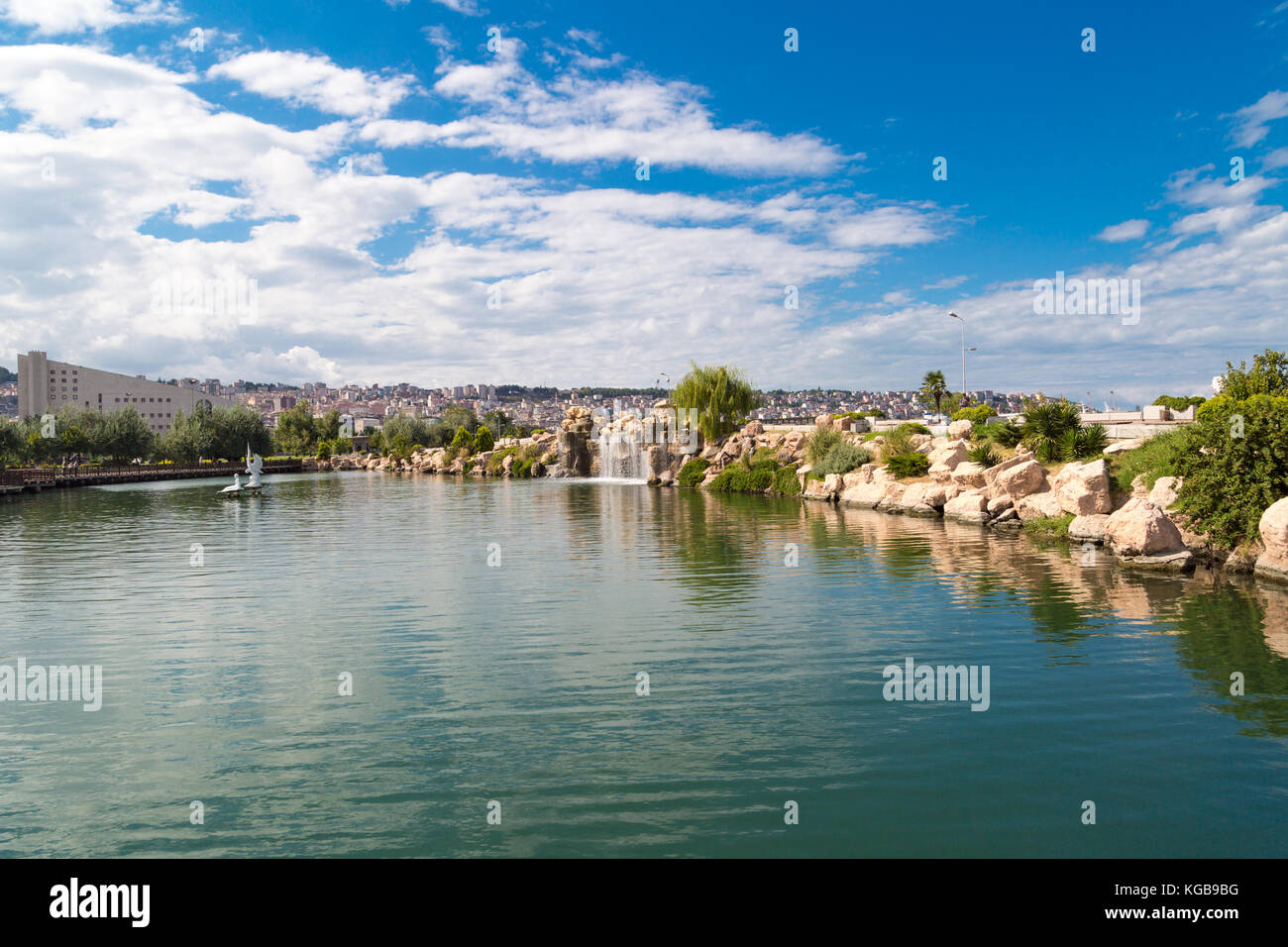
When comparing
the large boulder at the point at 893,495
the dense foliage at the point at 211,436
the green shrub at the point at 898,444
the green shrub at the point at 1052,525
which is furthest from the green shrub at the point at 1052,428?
the dense foliage at the point at 211,436

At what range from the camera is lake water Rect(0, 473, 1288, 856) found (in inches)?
327

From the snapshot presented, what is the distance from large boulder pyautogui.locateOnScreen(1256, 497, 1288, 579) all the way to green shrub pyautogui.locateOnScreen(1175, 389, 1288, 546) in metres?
0.97

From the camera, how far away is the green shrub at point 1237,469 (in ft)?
71.5

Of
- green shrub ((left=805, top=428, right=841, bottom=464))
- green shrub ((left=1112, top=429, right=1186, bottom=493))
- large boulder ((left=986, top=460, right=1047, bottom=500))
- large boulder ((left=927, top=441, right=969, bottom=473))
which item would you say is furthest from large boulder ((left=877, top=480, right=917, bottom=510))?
green shrub ((left=1112, top=429, right=1186, bottom=493))

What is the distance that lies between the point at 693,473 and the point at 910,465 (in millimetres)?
27197

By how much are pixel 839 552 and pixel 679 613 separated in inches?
461

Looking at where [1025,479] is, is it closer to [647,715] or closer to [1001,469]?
[1001,469]

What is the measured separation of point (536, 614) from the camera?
1877 centimetres

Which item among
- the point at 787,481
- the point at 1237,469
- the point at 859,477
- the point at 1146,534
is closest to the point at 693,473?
the point at 787,481

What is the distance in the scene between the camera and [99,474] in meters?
95.1

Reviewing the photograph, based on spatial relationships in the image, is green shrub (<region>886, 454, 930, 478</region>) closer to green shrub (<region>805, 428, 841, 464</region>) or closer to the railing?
green shrub (<region>805, 428, 841, 464</region>)

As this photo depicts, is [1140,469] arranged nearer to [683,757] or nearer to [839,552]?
[839,552]
